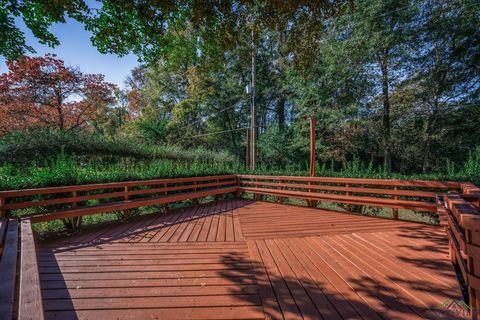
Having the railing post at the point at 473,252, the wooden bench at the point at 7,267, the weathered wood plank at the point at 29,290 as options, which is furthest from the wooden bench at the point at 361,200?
the wooden bench at the point at 7,267

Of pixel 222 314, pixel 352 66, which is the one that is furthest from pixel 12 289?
pixel 352 66

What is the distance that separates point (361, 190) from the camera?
491cm

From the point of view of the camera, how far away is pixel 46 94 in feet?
37.6

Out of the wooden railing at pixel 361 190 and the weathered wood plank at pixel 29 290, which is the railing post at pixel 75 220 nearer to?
the weathered wood plank at pixel 29 290

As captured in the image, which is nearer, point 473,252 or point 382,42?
point 473,252

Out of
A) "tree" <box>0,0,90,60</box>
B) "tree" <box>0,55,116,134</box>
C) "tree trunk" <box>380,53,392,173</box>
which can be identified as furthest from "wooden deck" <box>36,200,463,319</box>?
"tree" <box>0,55,116,134</box>

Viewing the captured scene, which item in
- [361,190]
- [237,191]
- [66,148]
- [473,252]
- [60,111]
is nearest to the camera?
[473,252]

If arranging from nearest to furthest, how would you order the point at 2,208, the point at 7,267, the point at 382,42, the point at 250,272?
the point at 7,267
the point at 250,272
the point at 2,208
the point at 382,42

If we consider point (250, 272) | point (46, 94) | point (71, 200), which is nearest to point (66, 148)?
point (71, 200)

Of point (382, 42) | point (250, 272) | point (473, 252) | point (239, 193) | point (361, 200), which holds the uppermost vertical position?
point (382, 42)

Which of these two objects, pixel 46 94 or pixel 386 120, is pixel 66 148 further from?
pixel 386 120

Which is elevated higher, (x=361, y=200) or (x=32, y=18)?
(x=32, y=18)

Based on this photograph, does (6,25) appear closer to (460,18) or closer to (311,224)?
(311,224)

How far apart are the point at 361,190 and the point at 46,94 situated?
584 inches
